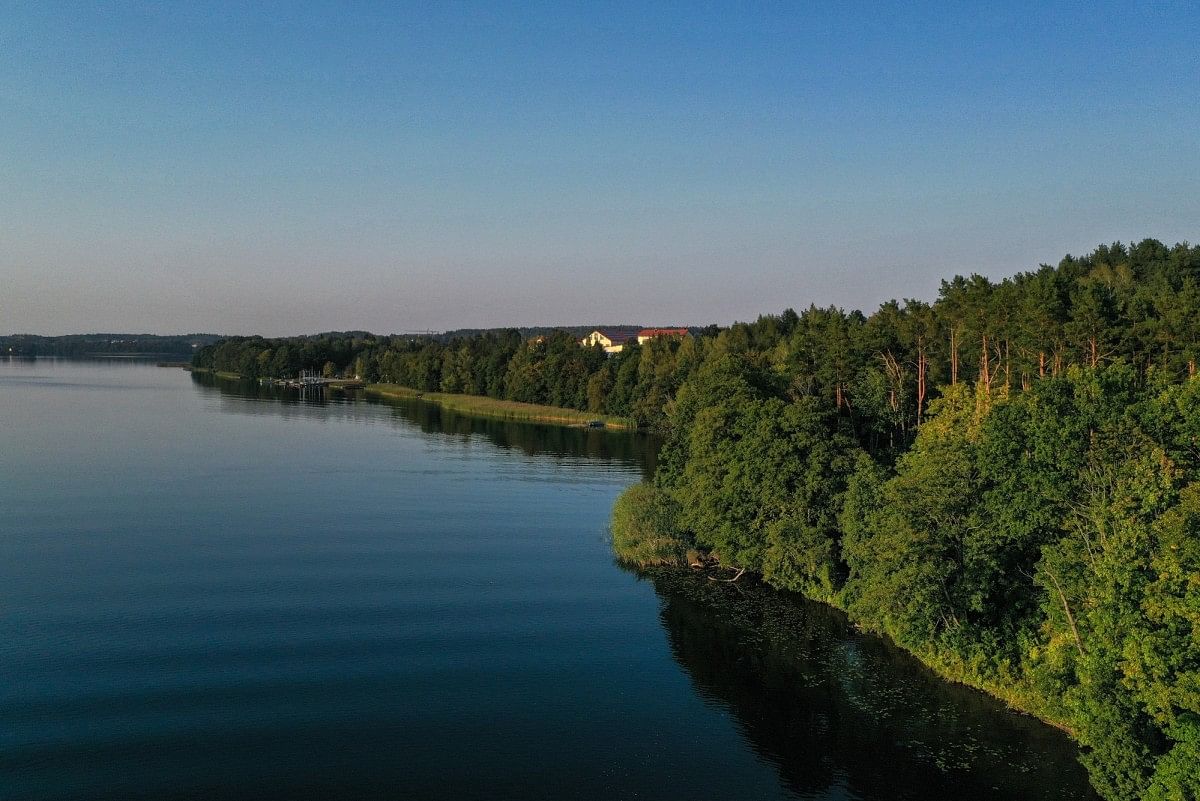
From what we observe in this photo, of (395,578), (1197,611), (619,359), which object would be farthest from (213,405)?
(1197,611)

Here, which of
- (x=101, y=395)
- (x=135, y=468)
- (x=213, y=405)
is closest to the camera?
(x=135, y=468)

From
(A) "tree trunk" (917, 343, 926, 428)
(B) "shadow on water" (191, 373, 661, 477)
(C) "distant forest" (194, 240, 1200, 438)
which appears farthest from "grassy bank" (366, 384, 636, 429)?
(A) "tree trunk" (917, 343, 926, 428)

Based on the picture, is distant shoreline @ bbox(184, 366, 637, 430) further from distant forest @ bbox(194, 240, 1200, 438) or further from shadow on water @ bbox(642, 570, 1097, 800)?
shadow on water @ bbox(642, 570, 1097, 800)

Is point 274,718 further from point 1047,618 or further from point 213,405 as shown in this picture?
point 213,405

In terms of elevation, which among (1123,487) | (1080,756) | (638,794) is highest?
(1123,487)

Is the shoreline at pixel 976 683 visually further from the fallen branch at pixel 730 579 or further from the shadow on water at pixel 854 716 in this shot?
the fallen branch at pixel 730 579

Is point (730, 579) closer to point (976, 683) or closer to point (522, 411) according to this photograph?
point (976, 683)
